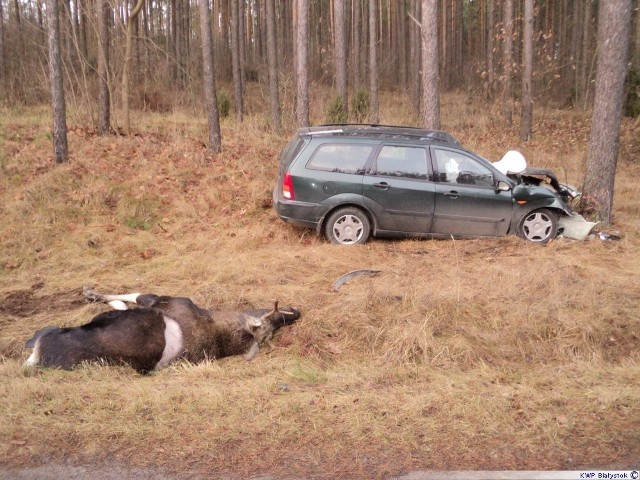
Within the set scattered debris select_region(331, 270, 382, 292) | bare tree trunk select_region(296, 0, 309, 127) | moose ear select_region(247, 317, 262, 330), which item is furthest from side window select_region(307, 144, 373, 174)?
bare tree trunk select_region(296, 0, 309, 127)

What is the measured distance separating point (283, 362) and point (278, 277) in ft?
7.40

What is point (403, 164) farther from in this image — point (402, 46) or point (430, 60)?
point (402, 46)

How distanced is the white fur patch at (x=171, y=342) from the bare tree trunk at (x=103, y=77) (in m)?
10.5

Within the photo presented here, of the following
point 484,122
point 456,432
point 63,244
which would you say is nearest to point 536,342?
point 456,432

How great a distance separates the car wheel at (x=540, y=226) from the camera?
930 centimetres

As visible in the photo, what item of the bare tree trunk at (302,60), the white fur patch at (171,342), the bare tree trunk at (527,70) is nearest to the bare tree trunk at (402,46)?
the bare tree trunk at (527,70)

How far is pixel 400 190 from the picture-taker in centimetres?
915

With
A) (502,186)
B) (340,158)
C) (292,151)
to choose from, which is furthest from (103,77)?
(502,186)

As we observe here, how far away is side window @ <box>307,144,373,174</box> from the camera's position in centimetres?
920

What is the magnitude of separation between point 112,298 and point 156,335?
54.7 inches

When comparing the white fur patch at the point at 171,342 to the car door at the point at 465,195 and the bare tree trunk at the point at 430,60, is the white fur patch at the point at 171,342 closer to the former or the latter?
the car door at the point at 465,195

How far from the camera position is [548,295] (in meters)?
6.84

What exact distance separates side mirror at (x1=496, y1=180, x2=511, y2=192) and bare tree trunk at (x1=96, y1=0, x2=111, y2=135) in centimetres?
1010

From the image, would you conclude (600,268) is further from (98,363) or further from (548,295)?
(98,363)
